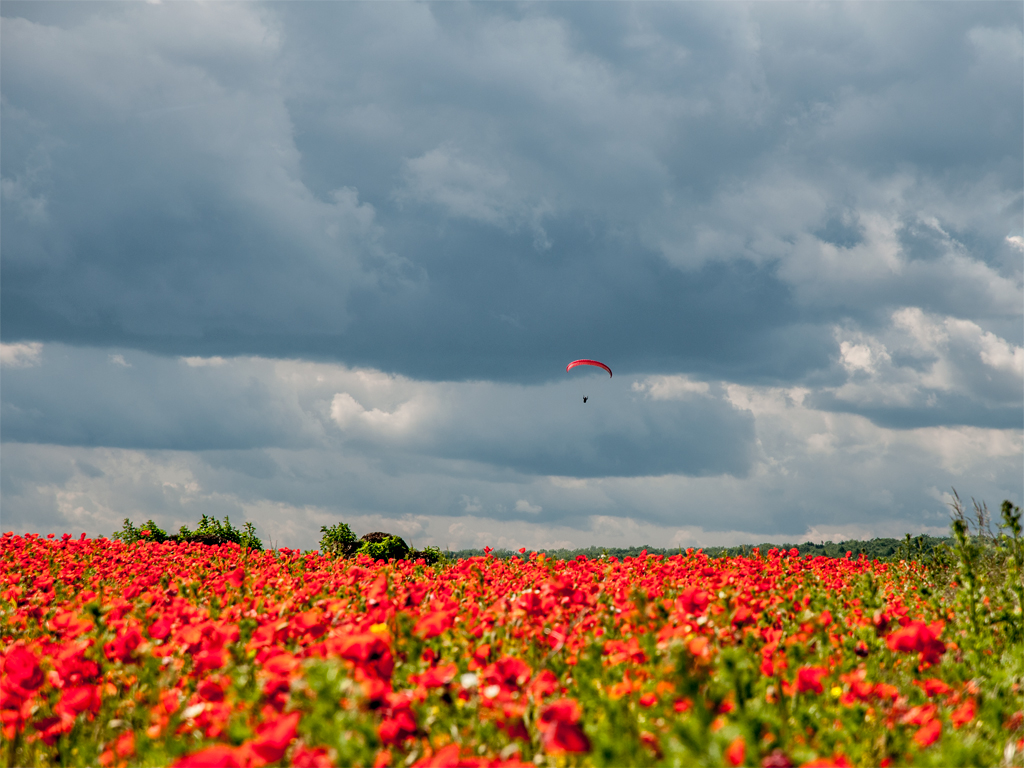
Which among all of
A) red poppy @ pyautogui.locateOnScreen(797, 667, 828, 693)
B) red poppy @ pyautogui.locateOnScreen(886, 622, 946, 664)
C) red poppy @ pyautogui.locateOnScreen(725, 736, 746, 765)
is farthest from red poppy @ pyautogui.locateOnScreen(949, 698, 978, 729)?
red poppy @ pyautogui.locateOnScreen(725, 736, 746, 765)

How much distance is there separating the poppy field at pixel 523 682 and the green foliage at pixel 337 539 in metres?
10.9

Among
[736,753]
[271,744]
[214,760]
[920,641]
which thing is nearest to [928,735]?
[920,641]

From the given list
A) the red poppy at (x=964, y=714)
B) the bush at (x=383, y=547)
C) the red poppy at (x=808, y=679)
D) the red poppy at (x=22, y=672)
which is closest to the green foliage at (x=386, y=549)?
the bush at (x=383, y=547)

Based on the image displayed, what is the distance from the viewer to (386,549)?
18906 mm

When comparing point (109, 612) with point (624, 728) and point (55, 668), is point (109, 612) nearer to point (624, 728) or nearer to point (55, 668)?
point (55, 668)

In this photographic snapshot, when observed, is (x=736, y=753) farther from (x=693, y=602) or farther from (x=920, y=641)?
(x=693, y=602)

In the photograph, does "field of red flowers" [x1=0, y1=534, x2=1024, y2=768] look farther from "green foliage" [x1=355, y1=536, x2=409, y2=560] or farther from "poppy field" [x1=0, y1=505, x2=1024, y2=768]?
"green foliage" [x1=355, y1=536, x2=409, y2=560]

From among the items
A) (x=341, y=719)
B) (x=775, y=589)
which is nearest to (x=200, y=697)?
(x=341, y=719)

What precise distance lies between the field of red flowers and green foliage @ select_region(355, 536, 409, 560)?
10.3 m

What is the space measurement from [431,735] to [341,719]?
4.53 ft

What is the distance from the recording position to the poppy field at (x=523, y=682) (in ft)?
10.6

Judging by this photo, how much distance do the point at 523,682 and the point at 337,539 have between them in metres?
17.0

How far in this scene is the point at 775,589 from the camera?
29.5ft

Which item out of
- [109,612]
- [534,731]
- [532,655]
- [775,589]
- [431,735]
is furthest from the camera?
[775,589]
